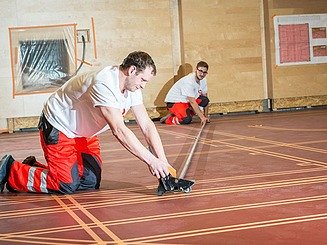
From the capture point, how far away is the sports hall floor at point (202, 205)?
3570 mm

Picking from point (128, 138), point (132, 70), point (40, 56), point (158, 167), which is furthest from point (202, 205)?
point (40, 56)

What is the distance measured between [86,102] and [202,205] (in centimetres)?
126

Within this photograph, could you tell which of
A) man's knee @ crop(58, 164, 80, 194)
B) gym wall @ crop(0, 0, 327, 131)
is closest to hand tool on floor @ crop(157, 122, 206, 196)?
man's knee @ crop(58, 164, 80, 194)

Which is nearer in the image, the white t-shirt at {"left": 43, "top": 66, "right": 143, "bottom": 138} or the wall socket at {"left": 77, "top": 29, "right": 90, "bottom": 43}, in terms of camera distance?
the white t-shirt at {"left": 43, "top": 66, "right": 143, "bottom": 138}

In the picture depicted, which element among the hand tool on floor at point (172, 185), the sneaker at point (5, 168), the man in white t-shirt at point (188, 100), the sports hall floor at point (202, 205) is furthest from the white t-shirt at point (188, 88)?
the hand tool on floor at point (172, 185)

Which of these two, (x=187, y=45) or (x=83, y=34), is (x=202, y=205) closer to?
(x=83, y=34)

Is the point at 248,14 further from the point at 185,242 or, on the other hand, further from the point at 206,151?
the point at 185,242

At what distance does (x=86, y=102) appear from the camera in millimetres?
5031

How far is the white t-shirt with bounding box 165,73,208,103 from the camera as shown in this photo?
37.6 ft

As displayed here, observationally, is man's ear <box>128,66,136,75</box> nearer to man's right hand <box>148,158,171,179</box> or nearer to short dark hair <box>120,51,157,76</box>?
short dark hair <box>120,51,157,76</box>

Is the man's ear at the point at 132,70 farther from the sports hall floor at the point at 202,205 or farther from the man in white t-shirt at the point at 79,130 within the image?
the sports hall floor at the point at 202,205

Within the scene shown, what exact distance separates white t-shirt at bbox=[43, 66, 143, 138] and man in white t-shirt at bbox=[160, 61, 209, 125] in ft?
20.1

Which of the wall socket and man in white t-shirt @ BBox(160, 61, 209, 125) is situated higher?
the wall socket

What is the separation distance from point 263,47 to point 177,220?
10.5 meters
